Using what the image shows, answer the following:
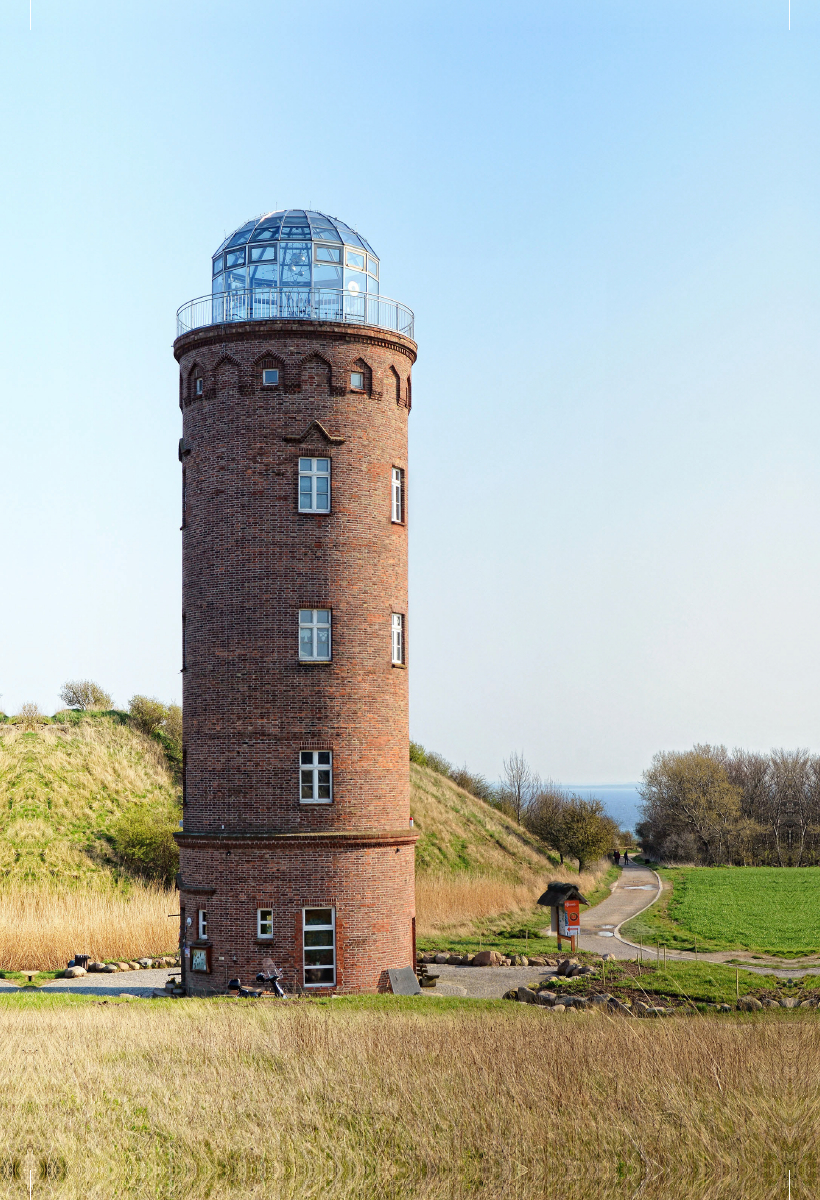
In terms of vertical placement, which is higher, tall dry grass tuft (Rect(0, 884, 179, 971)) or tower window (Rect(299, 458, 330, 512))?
tower window (Rect(299, 458, 330, 512))

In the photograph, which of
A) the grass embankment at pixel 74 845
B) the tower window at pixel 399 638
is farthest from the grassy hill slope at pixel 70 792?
the tower window at pixel 399 638

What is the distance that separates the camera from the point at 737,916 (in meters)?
40.4

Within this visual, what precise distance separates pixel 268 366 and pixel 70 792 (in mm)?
29233

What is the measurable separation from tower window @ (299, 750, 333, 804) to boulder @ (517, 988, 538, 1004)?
5.99 metres

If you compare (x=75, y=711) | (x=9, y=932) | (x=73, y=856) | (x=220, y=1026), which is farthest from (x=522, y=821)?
(x=220, y=1026)

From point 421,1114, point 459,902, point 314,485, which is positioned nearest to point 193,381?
point 314,485

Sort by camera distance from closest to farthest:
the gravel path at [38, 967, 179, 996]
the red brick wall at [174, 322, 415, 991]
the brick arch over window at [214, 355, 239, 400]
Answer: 1. the red brick wall at [174, 322, 415, 991]
2. the gravel path at [38, 967, 179, 996]
3. the brick arch over window at [214, 355, 239, 400]

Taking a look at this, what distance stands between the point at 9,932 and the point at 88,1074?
1757 cm

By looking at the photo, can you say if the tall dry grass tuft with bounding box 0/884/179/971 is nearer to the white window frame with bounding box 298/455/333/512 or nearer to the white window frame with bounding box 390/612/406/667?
the white window frame with bounding box 390/612/406/667

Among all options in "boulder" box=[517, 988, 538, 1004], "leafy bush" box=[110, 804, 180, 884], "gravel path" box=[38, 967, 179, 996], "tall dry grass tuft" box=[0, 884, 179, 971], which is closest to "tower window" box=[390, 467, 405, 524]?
"boulder" box=[517, 988, 538, 1004]

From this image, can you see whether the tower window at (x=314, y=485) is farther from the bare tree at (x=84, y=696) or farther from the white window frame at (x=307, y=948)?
the bare tree at (x=84, y=696)

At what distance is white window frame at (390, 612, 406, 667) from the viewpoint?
26422 millimetres

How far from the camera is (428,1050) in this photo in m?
13.8

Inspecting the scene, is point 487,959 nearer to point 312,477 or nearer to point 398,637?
point 398,637
